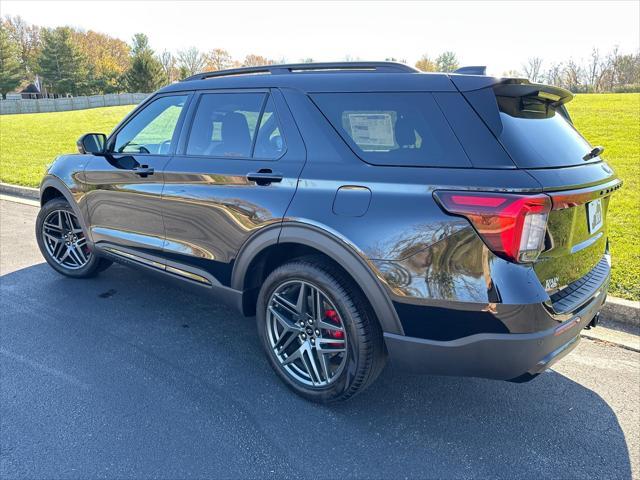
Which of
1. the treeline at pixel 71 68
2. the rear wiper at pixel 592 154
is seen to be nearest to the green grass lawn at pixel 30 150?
the rear wiper at pixel 592 154

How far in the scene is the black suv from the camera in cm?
211

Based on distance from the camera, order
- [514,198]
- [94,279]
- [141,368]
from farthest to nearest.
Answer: [94,279], [141,368], [514,198]

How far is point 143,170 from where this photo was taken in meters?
3.56

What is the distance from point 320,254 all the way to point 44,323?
2.45m

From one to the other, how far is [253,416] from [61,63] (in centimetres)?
7222

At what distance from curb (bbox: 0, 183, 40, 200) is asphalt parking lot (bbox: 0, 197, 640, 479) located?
6002 mm

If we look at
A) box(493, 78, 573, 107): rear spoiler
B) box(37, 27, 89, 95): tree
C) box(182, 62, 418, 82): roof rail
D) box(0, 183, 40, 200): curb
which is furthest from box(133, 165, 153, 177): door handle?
box(37, 27, 89, 95): tree

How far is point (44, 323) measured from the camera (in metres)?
3.72

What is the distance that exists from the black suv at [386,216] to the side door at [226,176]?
12 mm

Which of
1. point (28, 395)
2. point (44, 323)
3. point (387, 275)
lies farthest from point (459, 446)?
point (44, 323)

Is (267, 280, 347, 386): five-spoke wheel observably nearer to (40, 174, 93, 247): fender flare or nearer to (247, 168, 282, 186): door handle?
(247, 168, 282, 186): door handle

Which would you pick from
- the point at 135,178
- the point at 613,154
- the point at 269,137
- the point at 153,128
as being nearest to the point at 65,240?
the point at 135,178

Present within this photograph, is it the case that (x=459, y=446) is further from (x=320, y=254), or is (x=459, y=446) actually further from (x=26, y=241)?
(x=26, y=241)

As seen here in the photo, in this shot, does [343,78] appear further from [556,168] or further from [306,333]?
[306,333]
